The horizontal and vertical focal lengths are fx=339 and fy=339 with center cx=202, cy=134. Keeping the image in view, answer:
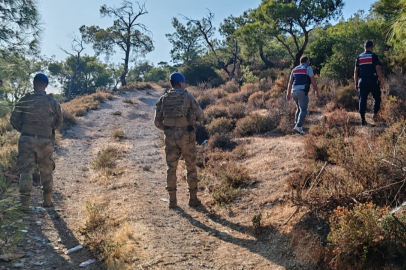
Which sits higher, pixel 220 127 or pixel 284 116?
pixel 284 116

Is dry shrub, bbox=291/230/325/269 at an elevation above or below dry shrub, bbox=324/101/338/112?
below

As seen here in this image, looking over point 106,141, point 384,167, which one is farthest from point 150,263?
point 106,141

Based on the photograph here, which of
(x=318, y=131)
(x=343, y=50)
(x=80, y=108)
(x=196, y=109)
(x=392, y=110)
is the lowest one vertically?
(x=318, y=131)

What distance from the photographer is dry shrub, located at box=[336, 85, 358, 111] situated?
9611mm

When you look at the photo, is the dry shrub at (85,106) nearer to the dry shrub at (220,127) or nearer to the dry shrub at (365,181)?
the dry shrub at (220,127)

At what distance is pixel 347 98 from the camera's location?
9.79m

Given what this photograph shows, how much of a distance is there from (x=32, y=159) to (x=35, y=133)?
401mm

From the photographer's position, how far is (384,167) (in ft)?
A: 13.0

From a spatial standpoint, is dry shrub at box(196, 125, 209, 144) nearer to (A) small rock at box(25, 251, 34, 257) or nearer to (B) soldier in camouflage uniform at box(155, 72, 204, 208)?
(B) soldier in camouflage uniform at box(155, 72, 204, 208)

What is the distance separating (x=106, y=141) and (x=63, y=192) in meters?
6.15

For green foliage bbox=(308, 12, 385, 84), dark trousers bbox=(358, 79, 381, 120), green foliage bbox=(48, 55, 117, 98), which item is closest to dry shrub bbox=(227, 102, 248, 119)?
green foliage bbox=(308, 12, 385, 84)

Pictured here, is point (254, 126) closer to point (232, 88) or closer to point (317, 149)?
point (317, 149)

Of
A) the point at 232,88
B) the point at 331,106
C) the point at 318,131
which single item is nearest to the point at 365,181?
the point at 318,131

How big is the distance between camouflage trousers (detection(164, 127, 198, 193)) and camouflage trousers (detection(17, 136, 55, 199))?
1.89 m
